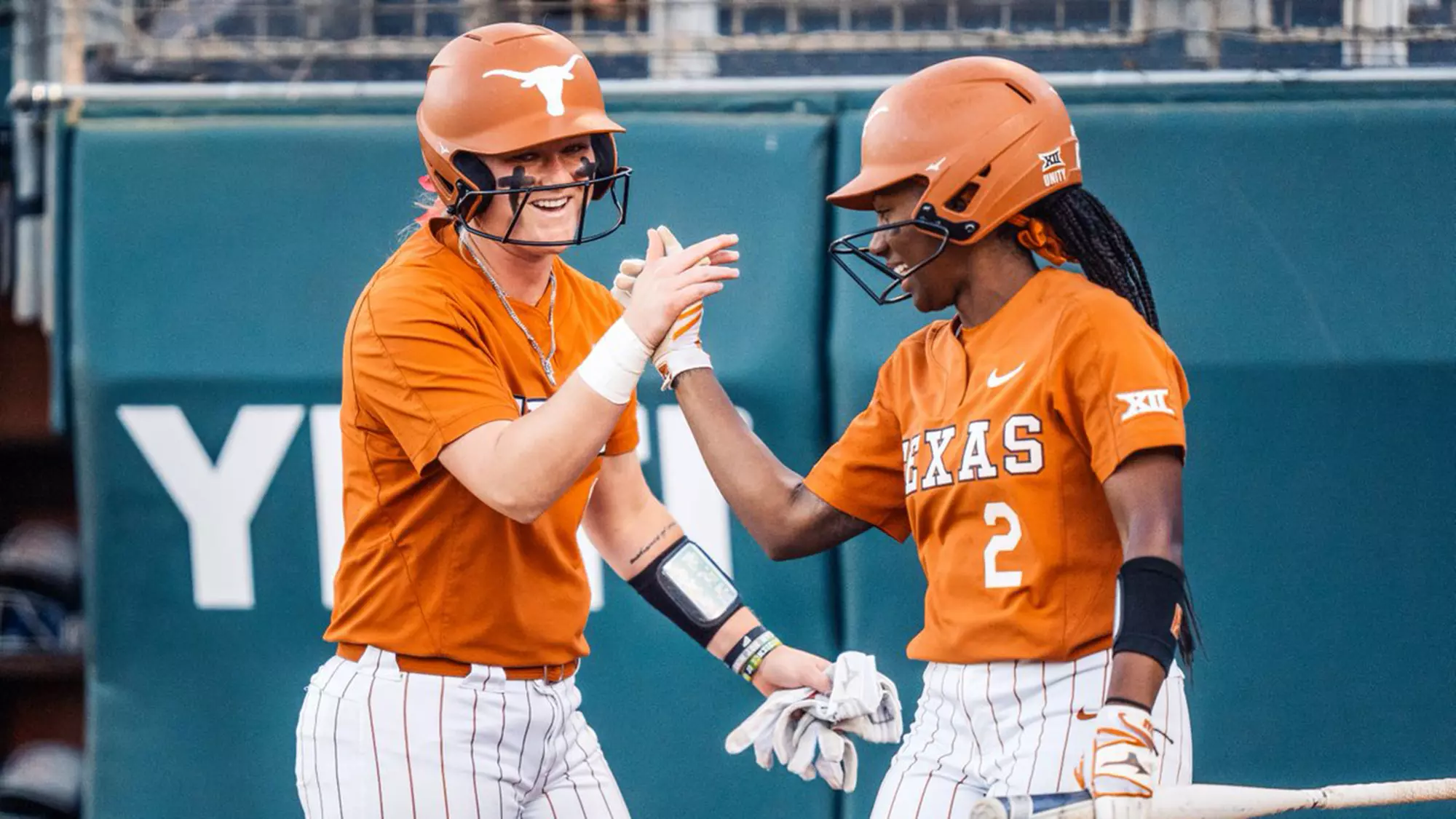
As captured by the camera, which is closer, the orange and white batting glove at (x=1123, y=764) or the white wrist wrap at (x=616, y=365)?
the orange and white batting glove at (x=1123, y=764)

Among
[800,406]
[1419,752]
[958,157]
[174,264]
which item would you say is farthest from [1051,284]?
[174,264]

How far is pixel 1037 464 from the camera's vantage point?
265 centimetres

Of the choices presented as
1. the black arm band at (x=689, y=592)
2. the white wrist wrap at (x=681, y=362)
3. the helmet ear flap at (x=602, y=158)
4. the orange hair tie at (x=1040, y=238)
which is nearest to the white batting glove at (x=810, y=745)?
the black arm band at (x=689, y=592)

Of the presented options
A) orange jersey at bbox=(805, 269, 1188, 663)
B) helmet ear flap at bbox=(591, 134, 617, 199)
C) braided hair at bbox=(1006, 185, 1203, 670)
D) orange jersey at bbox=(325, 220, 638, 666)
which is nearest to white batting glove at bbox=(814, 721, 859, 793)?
orange jersey at bbox=(805, 269, 1188, 663)

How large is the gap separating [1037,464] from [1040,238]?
47cm

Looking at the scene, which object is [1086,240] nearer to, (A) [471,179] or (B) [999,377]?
(B) [999,377]

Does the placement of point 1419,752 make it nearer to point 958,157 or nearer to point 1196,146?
point 1196,146

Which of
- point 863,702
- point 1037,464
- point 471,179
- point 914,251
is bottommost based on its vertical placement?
point 863,702

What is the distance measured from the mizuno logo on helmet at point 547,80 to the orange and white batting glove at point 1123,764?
54.3 inches

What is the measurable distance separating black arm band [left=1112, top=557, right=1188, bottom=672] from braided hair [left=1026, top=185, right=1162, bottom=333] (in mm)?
587

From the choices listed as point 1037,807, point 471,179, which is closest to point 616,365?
point 471,179

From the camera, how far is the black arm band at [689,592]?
330cm

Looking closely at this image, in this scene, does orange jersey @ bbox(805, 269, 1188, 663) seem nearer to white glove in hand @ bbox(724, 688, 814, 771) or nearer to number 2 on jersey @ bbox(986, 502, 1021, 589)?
number 2 on jersey @ bbox(986, 502, 1021, 589)

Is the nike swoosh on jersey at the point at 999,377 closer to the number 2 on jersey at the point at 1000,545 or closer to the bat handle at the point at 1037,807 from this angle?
the number 2 on jersey at the point at 1000,545
